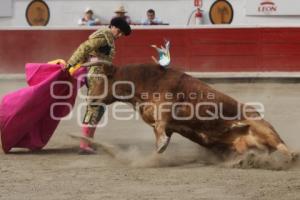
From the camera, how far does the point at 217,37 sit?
463 inches

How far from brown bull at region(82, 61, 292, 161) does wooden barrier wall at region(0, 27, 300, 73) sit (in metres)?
6.49

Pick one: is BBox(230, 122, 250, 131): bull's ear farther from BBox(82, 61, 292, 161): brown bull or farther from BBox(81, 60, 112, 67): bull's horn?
BBox(81, 60, 112, 67): bull's horn

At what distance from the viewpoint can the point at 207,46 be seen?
11.8 m

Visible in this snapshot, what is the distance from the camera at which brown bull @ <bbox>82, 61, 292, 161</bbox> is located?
5.04m

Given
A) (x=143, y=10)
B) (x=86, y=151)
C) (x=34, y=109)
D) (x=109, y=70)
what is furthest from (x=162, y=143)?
(x=143, y=10)

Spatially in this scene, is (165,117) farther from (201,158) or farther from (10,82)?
(10,82)

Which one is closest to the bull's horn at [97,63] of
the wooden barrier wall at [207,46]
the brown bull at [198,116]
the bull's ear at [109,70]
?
the bull's ear at [109,70]

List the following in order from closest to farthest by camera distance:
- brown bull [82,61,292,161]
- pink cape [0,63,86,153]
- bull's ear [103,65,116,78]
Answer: brown bull [82,61,292,161] < bull's ear [103,65,116,78] < pink cape [0,63,86,153]

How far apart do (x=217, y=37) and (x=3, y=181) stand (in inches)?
294

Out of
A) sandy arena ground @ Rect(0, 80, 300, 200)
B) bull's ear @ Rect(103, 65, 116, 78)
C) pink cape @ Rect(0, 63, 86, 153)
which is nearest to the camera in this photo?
sandy arena ground @ Rect(0, 80, 300, 200)

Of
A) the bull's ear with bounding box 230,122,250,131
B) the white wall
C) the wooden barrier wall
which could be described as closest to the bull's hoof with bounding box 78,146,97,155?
the bull's ear with bounding box 230,122,250,131

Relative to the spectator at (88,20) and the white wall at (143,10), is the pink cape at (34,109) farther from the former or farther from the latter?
the white wall at (143,10)

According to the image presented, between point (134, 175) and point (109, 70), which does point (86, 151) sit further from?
point (134, 175)

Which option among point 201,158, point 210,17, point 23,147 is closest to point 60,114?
point 23,147
